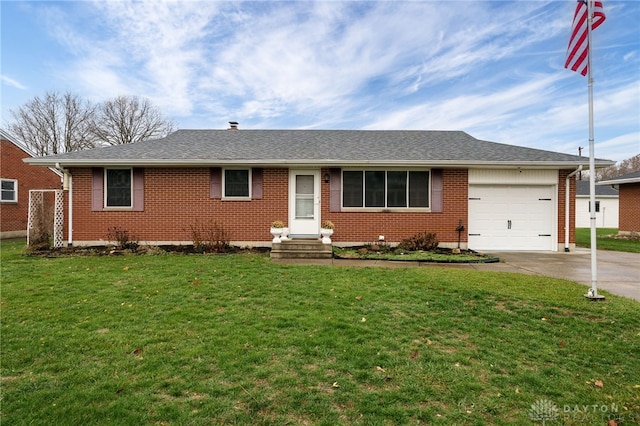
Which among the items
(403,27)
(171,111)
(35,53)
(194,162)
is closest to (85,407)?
(194,162)

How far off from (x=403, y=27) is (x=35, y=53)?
Answer: 14473 millimetres

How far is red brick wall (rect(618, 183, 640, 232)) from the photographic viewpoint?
16.5 meters

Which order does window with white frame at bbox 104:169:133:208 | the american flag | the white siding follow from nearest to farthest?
1. the american flag
2. window with white frame at bbox 104:169:133:208
3. the white siding

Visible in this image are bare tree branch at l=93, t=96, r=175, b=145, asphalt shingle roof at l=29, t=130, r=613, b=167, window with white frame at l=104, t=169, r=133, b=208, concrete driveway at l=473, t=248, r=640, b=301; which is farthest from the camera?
bare tree branch at l=93, t=96, r=175, b=145

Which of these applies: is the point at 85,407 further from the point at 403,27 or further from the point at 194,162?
the point at 403,27

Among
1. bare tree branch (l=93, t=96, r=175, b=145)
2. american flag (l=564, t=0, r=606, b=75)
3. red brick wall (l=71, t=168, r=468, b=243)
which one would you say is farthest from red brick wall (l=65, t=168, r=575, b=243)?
bare tree branch (l=93, t=96, r=175, b=145)

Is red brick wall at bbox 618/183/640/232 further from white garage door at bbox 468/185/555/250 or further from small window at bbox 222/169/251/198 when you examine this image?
small window at bbox 222/169/251/198

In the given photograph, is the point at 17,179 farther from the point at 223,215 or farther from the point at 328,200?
the point at 328,200

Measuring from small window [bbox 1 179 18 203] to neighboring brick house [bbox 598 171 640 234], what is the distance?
28.9m

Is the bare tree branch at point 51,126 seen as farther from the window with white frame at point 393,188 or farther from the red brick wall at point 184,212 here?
the window with white frame at point 393,188

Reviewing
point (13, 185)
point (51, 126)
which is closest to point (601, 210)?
point (13, 185)

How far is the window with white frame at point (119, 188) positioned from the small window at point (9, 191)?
8985 mm

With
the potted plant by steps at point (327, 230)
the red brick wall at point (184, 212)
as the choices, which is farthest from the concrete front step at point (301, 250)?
the red brick wall at point (184, 212)

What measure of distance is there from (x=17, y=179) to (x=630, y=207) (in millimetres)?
31175
